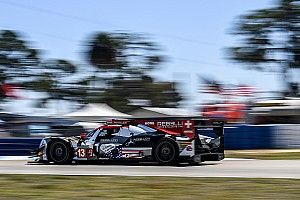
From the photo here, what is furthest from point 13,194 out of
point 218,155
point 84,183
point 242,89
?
point 242,89

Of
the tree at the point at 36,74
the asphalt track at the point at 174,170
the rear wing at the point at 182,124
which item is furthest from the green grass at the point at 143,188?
the tree at the point at 36,74

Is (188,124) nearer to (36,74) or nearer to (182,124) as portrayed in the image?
(182,124)

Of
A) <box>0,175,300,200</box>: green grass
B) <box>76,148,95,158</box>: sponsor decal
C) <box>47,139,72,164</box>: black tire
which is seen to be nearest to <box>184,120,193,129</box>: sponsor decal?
<box>76,148,95,158</box>: sponsor decal

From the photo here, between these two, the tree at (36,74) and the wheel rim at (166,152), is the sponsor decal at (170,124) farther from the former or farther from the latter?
the tree at (36,74)

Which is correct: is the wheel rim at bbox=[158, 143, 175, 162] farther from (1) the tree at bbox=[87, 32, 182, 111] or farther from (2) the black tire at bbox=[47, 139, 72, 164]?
(1) the tree at bbox=[87, 32, 182, 111]

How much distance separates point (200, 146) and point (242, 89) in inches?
1261

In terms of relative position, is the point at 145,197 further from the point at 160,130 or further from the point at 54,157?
the point at 54,157

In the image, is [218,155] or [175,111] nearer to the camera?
[218,155]

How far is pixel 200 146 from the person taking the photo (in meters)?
17.5

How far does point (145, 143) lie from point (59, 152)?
2.68 meters

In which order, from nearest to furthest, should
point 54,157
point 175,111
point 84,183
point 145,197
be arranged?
point 145,197 < point 84,183 < point 54,157 < point 175,111

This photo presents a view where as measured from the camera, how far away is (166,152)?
57.2ft

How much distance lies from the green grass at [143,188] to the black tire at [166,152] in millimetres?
3753

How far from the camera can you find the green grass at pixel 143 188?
33.4 ft
